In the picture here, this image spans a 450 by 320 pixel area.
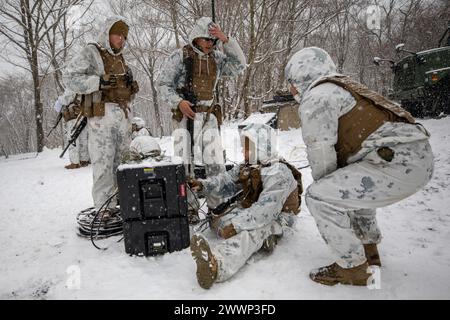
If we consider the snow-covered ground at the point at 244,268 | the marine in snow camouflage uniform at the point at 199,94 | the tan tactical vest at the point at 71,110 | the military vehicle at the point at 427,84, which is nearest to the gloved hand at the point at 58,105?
the tan tactical vest at the point at 71,110

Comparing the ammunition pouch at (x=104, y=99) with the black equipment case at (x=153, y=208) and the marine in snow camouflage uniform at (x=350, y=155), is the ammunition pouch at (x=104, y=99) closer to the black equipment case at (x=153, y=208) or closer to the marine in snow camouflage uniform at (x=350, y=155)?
the black equipment case at (x=153, y=208)

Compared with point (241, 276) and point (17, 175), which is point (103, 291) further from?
point (17, 175)

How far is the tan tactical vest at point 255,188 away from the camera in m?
2.78

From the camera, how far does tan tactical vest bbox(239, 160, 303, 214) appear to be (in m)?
2.78

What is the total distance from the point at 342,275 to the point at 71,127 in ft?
24.7

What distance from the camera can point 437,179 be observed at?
13.1 feet

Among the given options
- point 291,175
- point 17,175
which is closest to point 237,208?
point 291,175

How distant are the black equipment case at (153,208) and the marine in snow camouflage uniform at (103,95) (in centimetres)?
97

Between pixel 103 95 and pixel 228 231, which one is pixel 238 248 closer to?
pixel 228 231

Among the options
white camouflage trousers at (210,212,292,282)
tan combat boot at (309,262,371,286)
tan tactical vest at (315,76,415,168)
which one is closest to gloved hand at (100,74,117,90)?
white camouflage trousers at (210,212,292,282)

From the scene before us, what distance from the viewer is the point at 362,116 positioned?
1996 millimetres

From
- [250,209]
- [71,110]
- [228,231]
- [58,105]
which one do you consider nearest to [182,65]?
[250,209]

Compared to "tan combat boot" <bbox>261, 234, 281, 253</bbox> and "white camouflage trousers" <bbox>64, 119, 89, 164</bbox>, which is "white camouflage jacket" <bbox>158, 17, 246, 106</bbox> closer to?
"tan combat boot" <bbox>261, 234, 281, 253</bbox>

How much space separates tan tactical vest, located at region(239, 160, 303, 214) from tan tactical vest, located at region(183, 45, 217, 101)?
1.22 meters
